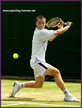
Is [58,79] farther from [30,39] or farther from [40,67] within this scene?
[30,39]

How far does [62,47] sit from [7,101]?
422 centimetres

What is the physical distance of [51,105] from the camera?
5.64 m

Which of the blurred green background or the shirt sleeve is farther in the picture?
the blurred green background

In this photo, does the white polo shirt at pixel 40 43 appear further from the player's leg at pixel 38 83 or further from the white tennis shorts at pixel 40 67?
the player's leg at pixel 38 83

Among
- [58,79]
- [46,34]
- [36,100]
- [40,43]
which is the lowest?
[36,100]

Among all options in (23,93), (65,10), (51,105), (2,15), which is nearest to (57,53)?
(65,10)

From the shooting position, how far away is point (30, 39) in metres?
10.4

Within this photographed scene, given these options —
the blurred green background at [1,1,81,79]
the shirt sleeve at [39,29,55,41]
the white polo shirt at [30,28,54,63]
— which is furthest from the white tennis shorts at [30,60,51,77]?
the blurred green background at [1,1,81,79]

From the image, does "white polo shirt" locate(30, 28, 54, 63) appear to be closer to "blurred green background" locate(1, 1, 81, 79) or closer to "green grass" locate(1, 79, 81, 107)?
"green grass" locate(1, 79, 81, 107)

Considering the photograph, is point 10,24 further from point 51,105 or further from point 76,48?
point 51,105

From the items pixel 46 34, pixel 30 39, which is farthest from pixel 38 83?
pixel 30 39

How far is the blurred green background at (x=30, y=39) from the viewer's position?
9.95 m

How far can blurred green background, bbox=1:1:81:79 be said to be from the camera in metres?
9.95

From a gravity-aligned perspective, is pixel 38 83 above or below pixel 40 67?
below
